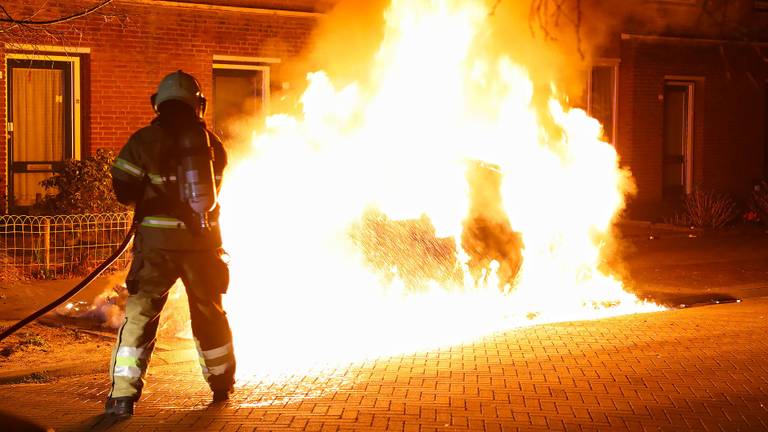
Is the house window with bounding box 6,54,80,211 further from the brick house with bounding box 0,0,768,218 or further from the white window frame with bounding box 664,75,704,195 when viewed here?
the white window frame with bounding box 664,75,704,195

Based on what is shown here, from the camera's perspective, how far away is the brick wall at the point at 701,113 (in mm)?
18562

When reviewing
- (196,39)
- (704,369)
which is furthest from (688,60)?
(704,369)

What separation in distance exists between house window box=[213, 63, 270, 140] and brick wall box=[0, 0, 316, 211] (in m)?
0.48

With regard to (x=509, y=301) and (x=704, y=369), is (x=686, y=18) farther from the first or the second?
(x=704, y=369)

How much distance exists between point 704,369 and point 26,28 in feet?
21.9

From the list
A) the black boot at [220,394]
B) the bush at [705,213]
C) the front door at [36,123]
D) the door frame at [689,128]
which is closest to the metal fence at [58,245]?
the front door at [36,123]

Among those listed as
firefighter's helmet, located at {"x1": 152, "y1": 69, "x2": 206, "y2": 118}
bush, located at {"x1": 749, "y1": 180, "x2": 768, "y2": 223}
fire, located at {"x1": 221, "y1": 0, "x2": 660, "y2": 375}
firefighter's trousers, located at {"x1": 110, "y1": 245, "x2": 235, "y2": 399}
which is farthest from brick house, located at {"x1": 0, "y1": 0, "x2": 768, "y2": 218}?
firefighter's trousers, located at {"x1": 110, "y1": 245, "x2": 235, "y2": 399}

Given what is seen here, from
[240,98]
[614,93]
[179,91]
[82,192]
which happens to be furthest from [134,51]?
[614,93]

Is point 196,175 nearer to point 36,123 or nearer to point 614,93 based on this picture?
point 36,123

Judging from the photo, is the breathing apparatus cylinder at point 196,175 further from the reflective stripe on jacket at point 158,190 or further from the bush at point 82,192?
the bush at point 82,192

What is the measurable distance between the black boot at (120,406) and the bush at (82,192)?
22.4ft

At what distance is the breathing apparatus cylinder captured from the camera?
18.2 feet

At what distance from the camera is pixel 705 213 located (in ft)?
53.5

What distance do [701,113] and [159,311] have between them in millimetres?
16115
